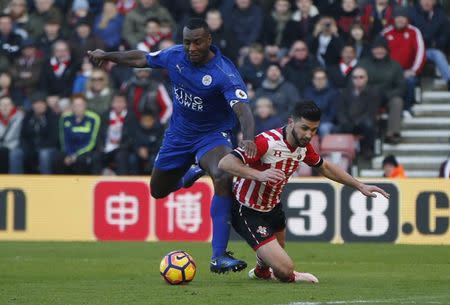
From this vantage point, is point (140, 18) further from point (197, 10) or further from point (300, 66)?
point (300, 66)

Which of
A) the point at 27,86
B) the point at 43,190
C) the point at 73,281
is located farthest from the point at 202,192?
the point at 73,281

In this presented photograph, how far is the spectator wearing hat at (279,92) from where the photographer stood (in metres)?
20.1

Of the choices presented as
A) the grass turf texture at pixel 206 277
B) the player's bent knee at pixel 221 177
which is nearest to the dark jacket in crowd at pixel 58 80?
the grass turf texture at pixel 206 277

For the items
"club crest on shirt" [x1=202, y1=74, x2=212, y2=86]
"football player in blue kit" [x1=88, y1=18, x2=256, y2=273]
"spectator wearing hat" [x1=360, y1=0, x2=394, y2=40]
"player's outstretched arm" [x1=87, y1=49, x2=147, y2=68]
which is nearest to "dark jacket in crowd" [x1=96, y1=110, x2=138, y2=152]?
"spectator wearing hat" [x1=360, y1=0, x2=394, y2=40]

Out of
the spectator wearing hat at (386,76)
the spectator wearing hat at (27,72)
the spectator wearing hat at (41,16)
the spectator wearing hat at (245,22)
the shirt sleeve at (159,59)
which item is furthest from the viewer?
the spectator wearing hat at (41,16)

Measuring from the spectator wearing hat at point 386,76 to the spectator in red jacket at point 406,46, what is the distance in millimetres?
363

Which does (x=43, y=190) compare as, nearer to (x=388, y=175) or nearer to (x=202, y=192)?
(x=202, y=192)

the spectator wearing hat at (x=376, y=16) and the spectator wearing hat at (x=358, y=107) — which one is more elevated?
the spectator wearing hat at (x=376, y=16)

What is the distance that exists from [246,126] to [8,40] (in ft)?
39.6

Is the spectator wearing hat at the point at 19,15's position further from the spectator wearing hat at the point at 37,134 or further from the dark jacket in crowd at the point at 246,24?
the dark jacket in crowd at the point at 246,24

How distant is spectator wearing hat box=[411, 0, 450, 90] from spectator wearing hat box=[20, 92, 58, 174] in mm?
Result: 6412

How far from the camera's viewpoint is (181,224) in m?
18.3

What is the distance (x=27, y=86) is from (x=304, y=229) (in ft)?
20.6

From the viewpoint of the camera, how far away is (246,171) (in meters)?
10.4
